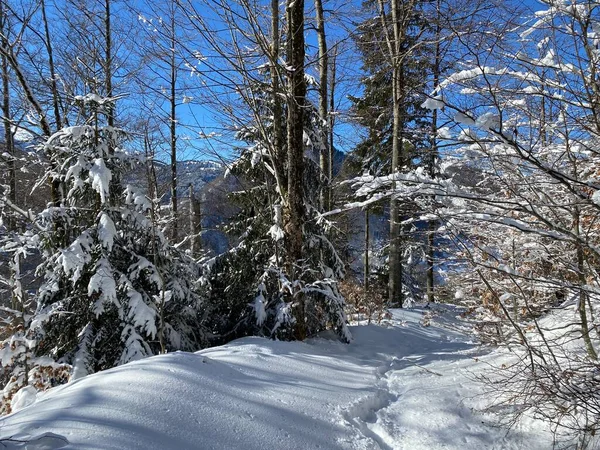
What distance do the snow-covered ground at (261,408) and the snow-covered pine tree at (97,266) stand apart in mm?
2034

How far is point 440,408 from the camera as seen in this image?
3225 mm

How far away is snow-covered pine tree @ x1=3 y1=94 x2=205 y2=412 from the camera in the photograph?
516cm

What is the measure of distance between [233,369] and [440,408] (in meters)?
1.84

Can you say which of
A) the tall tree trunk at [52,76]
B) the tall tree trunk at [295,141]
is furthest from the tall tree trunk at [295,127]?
the tall tree trunk at [52,76]

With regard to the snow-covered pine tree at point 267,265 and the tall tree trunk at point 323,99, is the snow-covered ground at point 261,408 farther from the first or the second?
the tall tree trunk at point 323,99

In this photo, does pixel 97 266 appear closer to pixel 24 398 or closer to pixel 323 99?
pixel 24 398

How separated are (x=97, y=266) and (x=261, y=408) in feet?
12.4

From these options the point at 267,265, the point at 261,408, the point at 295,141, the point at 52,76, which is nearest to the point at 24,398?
the point at 261,408

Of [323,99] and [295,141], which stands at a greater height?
[323,99]

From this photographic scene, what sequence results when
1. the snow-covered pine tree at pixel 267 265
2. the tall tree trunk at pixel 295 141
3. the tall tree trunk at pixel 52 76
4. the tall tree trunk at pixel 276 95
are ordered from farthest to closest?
the tall tree trunk at pixel 52 76
the snow-covered pine tree at pixel 267 265
the tall tree trunk at pixel 295 141
the tall tree trunk at pixel 276 95

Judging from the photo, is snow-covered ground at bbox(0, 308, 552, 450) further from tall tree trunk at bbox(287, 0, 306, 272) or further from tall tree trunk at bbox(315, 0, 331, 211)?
tall tree trunk at bbox(315, 0, 331, 211)

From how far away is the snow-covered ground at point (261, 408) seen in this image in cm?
199

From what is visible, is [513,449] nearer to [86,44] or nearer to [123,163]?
[123,163]

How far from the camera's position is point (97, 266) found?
5.28m
